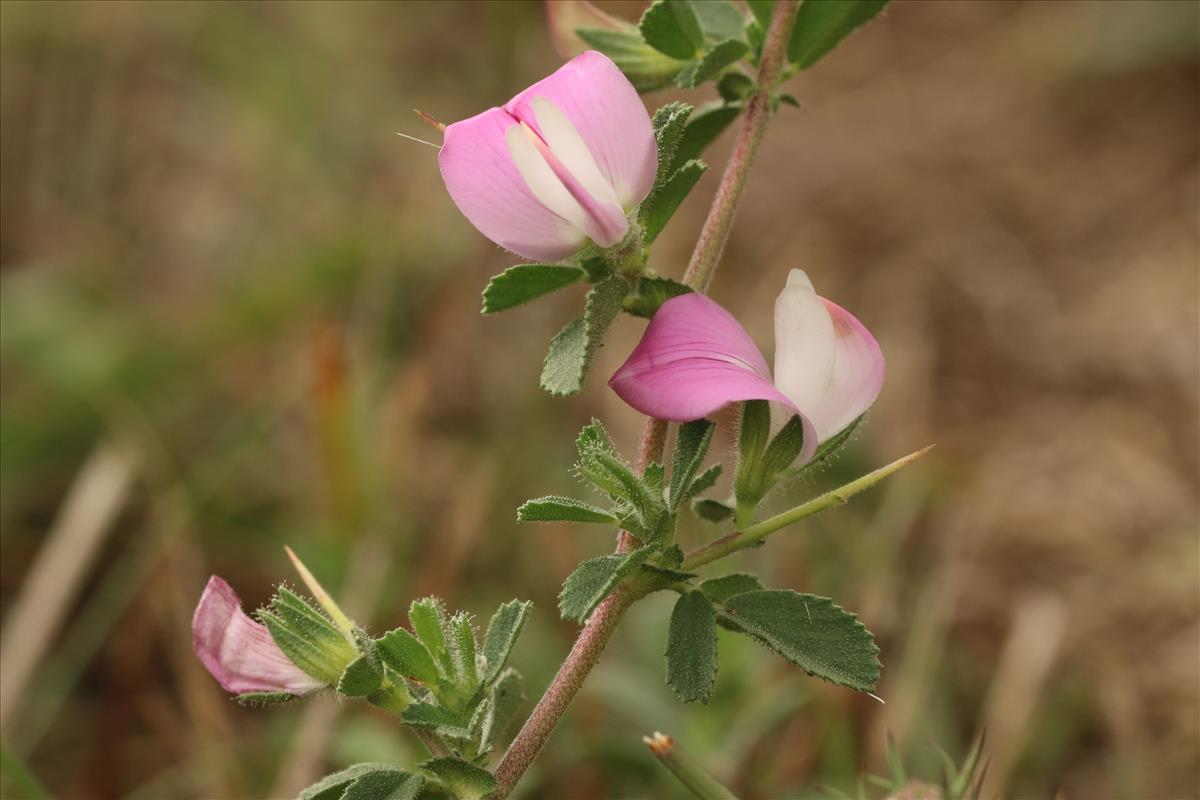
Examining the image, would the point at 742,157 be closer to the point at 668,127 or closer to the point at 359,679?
the point at 668,127

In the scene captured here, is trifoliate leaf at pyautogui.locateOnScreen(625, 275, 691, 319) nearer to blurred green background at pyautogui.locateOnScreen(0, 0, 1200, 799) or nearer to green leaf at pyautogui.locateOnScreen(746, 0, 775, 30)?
green leaf at pyautogui.locateOnScreen(746, 0, 775, 30)

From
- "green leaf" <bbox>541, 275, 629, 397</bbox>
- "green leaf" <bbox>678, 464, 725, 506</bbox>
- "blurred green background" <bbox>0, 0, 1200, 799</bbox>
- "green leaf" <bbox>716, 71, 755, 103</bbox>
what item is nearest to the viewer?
"green leaf" <bbox>541, 275, 629, 397</bbox>

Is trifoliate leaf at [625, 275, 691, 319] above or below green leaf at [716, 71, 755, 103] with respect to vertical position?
below

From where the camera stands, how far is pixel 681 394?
729 millimetres

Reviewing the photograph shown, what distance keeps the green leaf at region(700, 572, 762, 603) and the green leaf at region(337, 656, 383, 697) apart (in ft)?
0.72

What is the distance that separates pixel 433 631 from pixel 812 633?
243mm

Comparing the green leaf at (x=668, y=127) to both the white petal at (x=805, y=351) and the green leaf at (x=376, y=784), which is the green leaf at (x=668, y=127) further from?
the green leaf at (x=376, y=784)

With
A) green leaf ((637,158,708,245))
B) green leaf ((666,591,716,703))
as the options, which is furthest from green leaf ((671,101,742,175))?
green leaf ((666,591,716,703))

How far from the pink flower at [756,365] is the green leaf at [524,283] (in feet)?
0.23

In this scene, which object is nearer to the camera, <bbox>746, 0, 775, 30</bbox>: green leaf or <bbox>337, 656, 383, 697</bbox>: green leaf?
<bbox>337, 656, 383, 697</bbox>: green leaf

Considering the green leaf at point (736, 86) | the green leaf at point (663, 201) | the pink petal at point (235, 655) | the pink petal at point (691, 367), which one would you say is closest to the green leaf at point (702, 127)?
the green leaf at point (736, 86)

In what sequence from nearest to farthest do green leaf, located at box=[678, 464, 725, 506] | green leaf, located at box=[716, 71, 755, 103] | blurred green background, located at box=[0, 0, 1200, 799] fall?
green leaf, located at box=[678, 464, 725, 506] → green leaf, located at box=[716, 71, 755, 103] → blurred green background, located at box=[0, 0, 1200, 799]

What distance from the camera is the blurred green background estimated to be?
1848mm

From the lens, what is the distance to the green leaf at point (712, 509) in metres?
0.84
